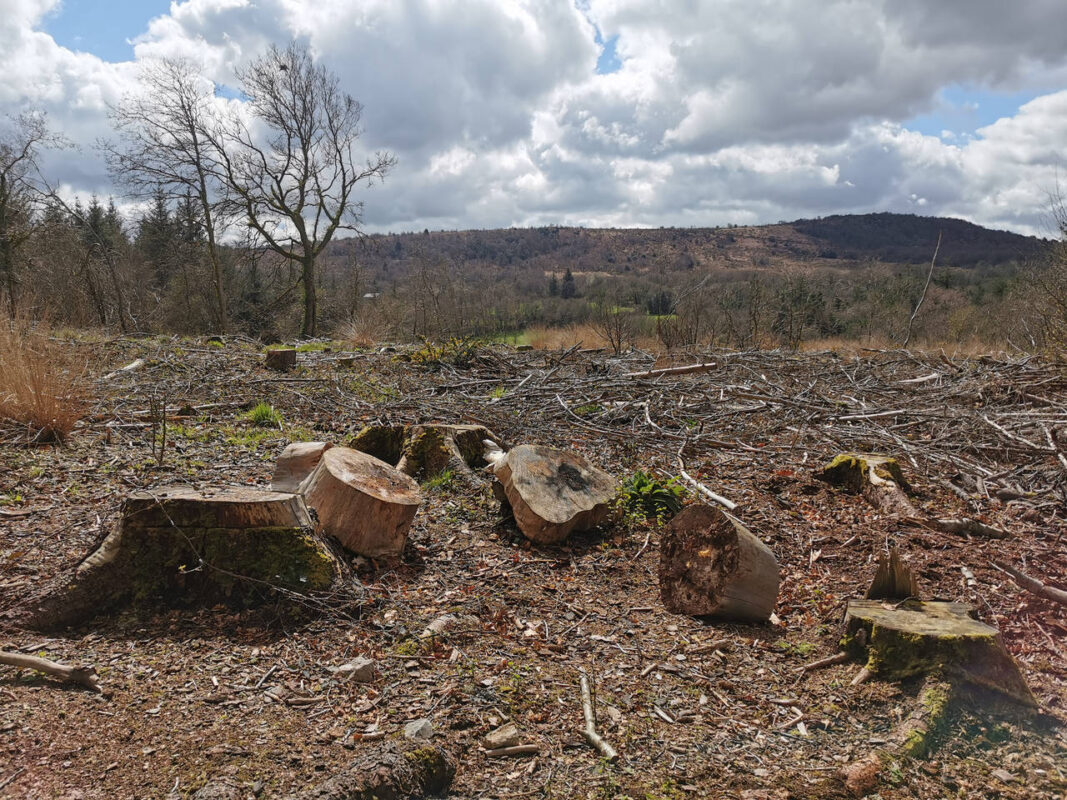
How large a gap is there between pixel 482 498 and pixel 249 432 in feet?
9.18

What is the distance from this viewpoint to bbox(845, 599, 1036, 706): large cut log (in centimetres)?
229

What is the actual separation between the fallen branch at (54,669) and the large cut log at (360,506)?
1.21 m

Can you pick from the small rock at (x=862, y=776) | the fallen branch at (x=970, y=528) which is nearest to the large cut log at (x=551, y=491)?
the small rock at (x=862, y=776)

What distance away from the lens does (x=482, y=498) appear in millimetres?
4555

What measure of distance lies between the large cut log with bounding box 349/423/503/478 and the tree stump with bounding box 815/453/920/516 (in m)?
2.95

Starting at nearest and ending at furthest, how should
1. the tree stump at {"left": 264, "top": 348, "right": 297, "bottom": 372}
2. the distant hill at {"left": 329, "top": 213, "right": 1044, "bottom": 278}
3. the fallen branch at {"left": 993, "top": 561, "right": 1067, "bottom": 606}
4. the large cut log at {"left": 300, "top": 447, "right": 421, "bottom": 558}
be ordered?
the fallen branch at {"left": 993, "top": 561, "right": 1067, "bottom": 606} → the large cut log at {"left": 300, "top": 447, "right": 421, "bottom": 558} → the tree stump at {"left": 264, "top": 348, "right": 297, "bottom": 372} → the distant hill at {"left": 329, "top": 213, "right": 1044, "bottom": 278}

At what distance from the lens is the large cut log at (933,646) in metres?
2.29

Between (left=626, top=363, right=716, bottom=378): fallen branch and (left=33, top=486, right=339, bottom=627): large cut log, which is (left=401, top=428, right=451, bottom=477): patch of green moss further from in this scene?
(left=626, top=363, right=716, bottom=378): fallen branch

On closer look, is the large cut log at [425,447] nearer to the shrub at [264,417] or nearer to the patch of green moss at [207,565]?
the shrub at [264,417]

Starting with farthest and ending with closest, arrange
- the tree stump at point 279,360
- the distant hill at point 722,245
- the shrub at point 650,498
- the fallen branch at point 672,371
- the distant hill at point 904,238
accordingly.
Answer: the distant hill at point 722,245 < the distant hill at point 904,238 < the tree stump at point 279,360 < the fallen branch at point 672,371 < the shrub at point 650,498

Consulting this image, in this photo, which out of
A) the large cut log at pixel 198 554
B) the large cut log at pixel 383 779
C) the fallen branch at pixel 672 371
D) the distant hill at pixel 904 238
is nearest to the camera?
the large cut log at pixel 383 779

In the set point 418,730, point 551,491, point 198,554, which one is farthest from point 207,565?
point 551,491

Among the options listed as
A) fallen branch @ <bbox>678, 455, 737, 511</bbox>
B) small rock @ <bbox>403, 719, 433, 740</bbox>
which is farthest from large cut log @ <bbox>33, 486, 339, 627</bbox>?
fallen branch @ <bbox>678, 455, 737, 511</bbox>

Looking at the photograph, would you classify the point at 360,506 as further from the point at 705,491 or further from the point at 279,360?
the point at 279,360
